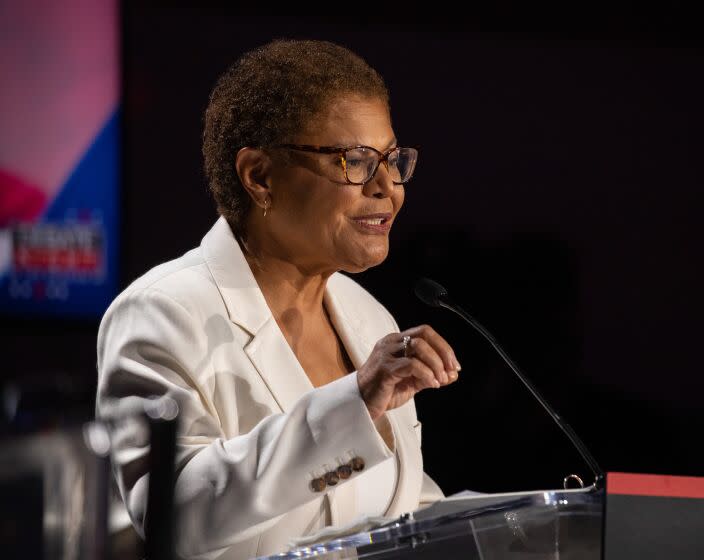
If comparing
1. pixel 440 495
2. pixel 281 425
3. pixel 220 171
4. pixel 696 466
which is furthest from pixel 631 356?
pixel 281 425

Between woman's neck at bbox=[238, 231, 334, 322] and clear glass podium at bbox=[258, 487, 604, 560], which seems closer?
clear glass podium at bbox=[258, 487, 604, 560]

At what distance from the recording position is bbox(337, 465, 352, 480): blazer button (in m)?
1.53

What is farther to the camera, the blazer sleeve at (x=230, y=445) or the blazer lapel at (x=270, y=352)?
the blazer lapel at (x=270, y=352)

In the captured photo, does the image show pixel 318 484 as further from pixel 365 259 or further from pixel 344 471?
pixel 365 259

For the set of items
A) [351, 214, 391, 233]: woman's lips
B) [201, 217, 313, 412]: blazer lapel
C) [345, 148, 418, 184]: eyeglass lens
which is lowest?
[201, 217, 313, 412]: blazer lapel

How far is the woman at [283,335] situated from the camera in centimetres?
150

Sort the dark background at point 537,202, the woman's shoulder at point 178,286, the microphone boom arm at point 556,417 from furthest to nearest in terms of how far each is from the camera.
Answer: the dark background at point 537,202 → the woman's shoulder at point 178,286 → the microphone boom arm at point 556,417

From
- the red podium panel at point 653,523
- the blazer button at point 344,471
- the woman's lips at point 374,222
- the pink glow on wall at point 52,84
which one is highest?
the pink glow on wall at point 52,84

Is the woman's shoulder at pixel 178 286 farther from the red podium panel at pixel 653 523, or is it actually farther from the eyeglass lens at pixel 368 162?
the red podium panel at pixel 653 523

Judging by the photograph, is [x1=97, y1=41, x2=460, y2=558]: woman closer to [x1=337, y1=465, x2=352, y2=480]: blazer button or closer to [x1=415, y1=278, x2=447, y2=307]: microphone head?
[x1=337, y1=465, x2=352, y2=480]: blazer button

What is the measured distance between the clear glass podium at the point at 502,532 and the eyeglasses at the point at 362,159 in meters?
0.60

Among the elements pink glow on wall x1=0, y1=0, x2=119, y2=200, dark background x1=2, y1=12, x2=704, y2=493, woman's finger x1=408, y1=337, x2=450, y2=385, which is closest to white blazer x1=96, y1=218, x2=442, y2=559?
woman's finger x1=408, y1=337, x2=450, y2=385

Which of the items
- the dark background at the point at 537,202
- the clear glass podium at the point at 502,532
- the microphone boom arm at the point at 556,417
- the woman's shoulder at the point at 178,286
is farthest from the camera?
the dark background at the point at 537,202

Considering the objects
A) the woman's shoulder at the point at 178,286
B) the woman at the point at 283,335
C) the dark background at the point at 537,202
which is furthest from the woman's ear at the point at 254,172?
the dark background at the point at 537,202
